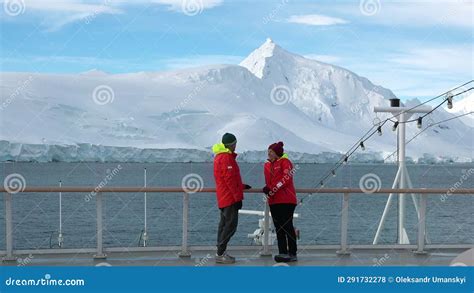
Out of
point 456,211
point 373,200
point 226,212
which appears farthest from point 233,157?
point 373,200

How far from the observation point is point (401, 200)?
1294 cm

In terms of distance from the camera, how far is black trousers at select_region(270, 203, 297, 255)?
9.99m

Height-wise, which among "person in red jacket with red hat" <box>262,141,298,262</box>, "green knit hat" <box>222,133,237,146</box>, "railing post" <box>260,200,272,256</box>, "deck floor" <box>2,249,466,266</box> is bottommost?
"deck floor" <box>2,249,466,266</box>

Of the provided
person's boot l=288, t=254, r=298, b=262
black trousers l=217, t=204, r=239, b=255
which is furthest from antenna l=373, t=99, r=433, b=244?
black trousers l=217, t=204, r=239, b=255

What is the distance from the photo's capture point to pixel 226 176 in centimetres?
962

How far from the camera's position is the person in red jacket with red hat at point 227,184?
9.58 m

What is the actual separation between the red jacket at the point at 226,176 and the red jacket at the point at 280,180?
17.0 inches

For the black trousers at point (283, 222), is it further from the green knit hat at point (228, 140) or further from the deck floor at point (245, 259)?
the green knit hat at point (228, 140)

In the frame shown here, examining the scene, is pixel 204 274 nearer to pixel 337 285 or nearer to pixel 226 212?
pixel 226 212

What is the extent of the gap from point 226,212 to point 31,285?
8.44ft

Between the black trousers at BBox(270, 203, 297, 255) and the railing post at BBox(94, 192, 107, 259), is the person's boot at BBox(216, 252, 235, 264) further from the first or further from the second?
the railing post at BBox(94, 192, 107, 259)

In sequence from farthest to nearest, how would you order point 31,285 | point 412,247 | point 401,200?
1. point 401,200
2. point 412,247
3. point 31,285

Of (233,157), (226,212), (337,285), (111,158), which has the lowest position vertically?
(337,285)

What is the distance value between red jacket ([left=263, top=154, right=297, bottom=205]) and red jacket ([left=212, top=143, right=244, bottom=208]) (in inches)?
17.0
